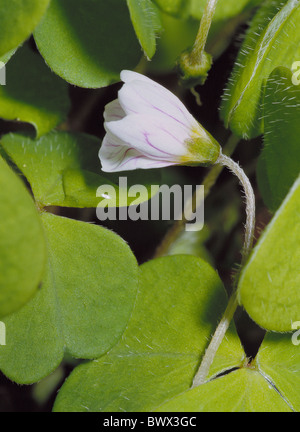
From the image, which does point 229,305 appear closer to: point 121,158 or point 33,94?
point 121,158

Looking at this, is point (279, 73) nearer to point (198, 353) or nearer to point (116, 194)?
point (116, 194)

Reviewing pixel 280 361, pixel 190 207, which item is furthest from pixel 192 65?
pixel 280 361

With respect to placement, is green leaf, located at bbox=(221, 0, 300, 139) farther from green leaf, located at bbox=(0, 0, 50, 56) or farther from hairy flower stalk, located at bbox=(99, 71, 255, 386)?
green leaf, located at bbox=(0, 0, 50, 56)

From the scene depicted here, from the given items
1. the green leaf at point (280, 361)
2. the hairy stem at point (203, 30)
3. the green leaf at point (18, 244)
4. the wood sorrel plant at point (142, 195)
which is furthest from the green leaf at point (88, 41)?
the green leaf at point (280, 361)

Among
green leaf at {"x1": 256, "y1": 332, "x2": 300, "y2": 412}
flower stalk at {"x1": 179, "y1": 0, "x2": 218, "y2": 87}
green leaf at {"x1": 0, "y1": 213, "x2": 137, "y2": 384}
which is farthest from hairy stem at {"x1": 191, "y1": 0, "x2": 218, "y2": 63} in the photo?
green leaf at {"x1": 256, "y1": 332, "x2": 300, "y2": 412}

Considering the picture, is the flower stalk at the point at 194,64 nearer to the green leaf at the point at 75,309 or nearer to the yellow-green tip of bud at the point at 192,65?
the yellow-green tip of bud at the point at 192,65

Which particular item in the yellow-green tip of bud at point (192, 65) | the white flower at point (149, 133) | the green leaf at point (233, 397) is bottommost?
the green leaf at point (233, 397)

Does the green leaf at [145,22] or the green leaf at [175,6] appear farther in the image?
the green leaf at [175,6]
